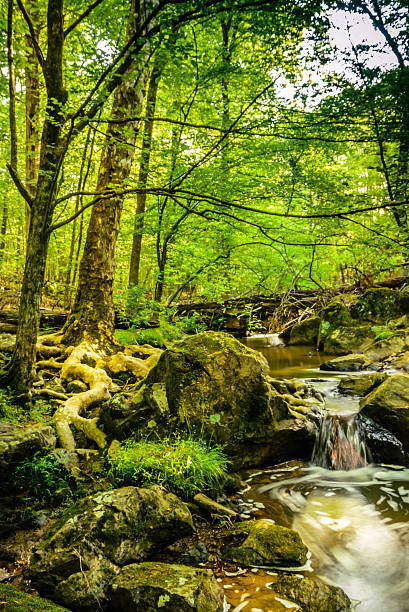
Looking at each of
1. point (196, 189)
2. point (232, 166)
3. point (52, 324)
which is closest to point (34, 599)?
point (196, 189)

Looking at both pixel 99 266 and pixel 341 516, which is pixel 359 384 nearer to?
pixel 341 516

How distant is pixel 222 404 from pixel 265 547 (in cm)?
196

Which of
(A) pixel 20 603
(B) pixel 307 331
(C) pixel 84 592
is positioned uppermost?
(B) pixel 307 331

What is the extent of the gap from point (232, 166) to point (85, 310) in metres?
3.83

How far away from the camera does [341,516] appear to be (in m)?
4.00

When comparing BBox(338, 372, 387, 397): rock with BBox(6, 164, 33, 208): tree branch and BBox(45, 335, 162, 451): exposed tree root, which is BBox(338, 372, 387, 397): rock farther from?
BBox(6, 164, 33, 208): tree branch

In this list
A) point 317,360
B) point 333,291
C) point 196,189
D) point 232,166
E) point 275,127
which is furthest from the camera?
point 333,291

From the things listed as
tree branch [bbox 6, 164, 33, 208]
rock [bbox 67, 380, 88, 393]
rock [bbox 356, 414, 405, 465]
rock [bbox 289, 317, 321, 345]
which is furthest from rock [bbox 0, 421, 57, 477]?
rock [bbox 289, 317, 321, 345]

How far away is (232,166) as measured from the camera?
5.92 m

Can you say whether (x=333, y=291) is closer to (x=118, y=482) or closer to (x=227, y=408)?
(x=227, y=408)

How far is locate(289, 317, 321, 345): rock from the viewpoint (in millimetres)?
12953

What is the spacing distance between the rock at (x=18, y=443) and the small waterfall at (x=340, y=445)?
3.84m

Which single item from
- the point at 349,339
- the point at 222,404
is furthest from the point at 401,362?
the point at 222,404

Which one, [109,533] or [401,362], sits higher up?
[401,362]
